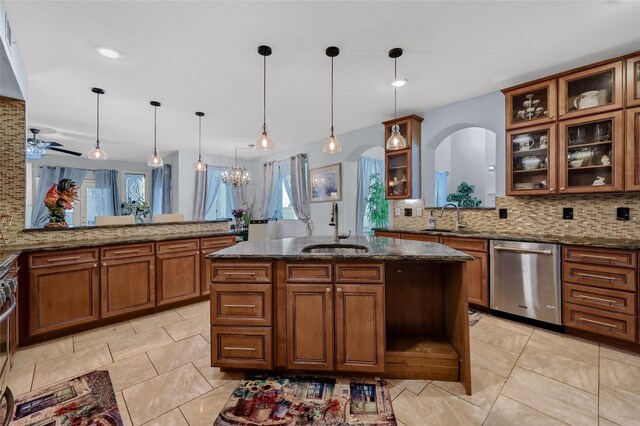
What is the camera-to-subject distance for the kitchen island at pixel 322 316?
6.13 feet

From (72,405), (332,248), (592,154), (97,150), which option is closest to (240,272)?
(332,248)

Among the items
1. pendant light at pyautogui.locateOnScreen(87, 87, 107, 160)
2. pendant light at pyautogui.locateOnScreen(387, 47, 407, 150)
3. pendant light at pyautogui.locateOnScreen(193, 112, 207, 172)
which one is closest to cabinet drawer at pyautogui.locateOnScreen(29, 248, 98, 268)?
pendant light at pyautogui.locateOnScreen(87, 87, 107, 160)

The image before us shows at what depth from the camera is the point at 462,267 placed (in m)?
1.81

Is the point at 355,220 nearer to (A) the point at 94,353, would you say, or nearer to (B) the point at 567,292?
(B) the point at 567,292

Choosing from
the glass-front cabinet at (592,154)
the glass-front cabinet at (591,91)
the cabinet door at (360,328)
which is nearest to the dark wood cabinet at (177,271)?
the cabinet door at (360,328)

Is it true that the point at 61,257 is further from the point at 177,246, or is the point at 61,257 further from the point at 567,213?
the point at 567,213

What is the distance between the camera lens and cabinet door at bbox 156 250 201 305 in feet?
10.8

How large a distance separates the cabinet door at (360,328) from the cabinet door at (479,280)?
176cm

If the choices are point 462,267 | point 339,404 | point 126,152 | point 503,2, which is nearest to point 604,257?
point 462,267

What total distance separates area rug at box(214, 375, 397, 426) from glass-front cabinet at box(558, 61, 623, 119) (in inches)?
126

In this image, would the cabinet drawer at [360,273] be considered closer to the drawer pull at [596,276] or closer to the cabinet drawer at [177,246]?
the drawer pull at [596,276]

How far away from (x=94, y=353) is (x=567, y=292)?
4.25 m

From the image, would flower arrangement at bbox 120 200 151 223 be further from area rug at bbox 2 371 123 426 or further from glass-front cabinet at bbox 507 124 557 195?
glass-front cabinet at bbox 507 124 557 195

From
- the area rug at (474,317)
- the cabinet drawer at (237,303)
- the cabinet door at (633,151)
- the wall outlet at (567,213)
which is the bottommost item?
the area rug at (474,317)
